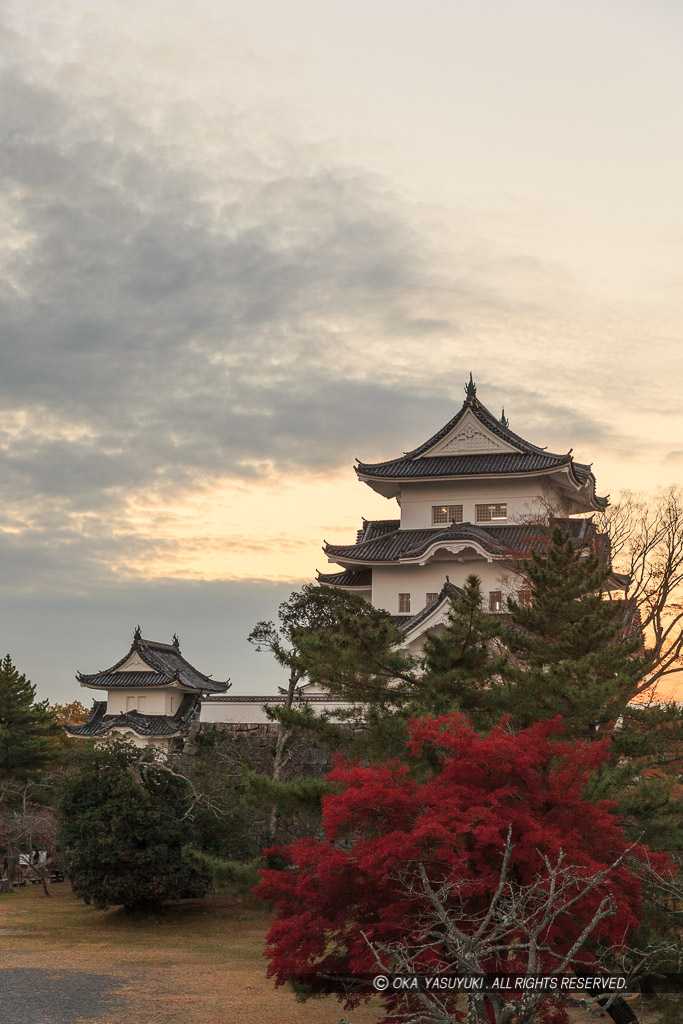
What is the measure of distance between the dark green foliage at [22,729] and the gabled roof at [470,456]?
16.1 meters

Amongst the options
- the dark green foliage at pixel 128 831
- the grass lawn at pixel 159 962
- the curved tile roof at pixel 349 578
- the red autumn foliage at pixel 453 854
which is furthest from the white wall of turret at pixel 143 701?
the red autumn foliage at pixel 453 854

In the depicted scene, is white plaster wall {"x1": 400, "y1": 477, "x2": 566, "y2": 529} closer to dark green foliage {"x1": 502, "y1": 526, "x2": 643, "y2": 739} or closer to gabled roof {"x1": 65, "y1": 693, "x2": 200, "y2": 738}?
gabled roof {"x1": 65, "y1": 693, "x2": 200, "y2": 738}

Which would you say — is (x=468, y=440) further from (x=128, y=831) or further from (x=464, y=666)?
(x=464, y=666)

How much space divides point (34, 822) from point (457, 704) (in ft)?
67.0

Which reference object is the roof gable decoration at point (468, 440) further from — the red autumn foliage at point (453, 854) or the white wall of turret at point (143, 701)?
the red autumn foliage at point (453, 854)

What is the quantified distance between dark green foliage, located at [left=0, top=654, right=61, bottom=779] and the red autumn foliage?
27.9 metres

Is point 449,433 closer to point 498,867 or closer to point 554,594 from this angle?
point 554,594

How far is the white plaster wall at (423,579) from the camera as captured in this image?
117 feet

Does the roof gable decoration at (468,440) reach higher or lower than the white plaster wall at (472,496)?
higher

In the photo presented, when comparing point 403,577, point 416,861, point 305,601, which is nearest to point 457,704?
point 416,861

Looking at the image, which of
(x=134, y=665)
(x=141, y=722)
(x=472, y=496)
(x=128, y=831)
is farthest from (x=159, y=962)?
(x=134, y=665)

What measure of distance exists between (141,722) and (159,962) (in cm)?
2069

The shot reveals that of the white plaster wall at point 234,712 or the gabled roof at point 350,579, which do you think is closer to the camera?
the white plaster wall at point 234,712

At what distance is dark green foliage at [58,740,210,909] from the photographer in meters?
24.2
